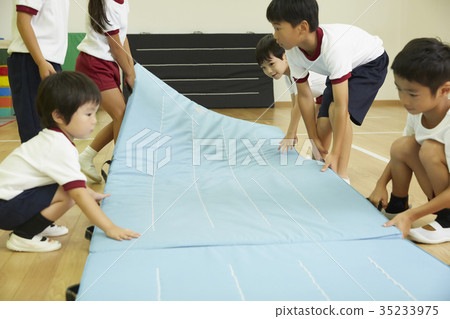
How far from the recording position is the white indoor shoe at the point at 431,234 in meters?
1.26

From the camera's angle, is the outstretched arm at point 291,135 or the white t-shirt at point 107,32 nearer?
the white t-shirt at point 107,32

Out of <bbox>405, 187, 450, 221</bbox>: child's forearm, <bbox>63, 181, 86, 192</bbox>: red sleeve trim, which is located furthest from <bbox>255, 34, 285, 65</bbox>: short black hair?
<bbox>63, 181, 86, 192</bbox>: red sleeve trim

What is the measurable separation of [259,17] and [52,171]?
3.90 m

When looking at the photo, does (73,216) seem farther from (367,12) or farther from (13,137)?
(367,12)

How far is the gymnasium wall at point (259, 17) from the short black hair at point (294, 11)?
3154 mm

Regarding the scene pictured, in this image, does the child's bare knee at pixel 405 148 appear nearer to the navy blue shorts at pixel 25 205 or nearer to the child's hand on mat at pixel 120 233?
the child's hand on mat at pixel 120 233

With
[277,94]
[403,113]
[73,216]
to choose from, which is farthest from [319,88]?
[277,94]

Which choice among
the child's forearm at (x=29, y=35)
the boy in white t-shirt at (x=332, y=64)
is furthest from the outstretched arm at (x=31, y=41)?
the boy in white t-shirt at (x=332, y=64)

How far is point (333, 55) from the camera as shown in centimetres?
158

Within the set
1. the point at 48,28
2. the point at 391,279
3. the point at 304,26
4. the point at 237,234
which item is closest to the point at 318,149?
the point at 304,26

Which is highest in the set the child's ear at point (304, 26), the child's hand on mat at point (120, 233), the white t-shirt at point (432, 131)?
the child's ear at point (304, 26)

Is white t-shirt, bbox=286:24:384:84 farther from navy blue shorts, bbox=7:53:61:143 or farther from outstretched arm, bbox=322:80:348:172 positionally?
navy blue shorts, bbox=7:53:61:143

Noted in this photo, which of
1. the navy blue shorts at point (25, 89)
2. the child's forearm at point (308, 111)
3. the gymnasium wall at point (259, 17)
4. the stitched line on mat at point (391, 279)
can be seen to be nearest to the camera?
the stitched line on mat at point (391, 279)

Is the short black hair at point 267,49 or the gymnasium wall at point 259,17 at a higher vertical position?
the gymnasium wall at point 259,17
